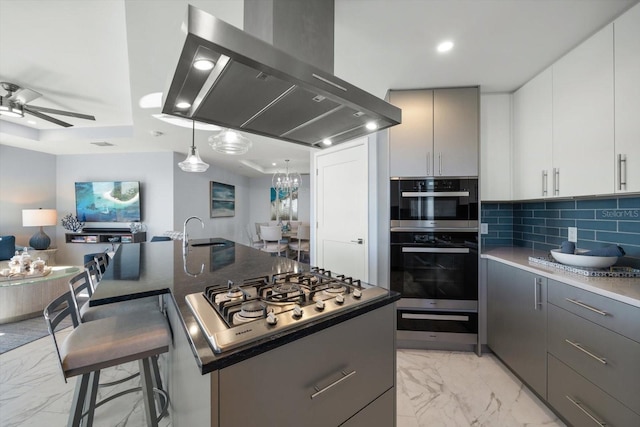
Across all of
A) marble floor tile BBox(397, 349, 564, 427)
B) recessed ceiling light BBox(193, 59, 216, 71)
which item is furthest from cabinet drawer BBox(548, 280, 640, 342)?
recessed ceiling light BBox(193, 59, 216, 71)

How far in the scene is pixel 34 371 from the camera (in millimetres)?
2098

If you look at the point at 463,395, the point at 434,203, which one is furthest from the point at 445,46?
the point at 463,395

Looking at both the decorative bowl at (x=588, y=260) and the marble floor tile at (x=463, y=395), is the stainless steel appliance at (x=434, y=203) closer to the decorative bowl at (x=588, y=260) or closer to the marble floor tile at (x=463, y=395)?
the decorative bowl at (x=588, y=260)

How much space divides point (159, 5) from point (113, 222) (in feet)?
16.3

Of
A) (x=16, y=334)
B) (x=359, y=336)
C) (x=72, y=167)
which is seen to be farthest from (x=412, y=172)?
(x=72, y=167)

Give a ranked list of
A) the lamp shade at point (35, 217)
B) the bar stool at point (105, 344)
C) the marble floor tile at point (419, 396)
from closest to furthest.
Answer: the bar stool at point (105, 344), the marble floor tile at point (419, 396), the lamp shade at point (35, 217)

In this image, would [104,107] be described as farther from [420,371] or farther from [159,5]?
[420,371]

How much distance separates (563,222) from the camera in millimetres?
2135

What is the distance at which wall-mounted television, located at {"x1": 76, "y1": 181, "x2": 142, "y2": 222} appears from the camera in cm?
498

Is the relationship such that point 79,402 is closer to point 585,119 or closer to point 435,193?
point 435,193

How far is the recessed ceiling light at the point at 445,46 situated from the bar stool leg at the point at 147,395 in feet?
8.53

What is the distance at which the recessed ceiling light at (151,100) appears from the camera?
8.25ft

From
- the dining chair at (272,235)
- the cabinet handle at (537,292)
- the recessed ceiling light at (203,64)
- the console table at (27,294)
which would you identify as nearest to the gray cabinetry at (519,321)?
the cabinet handle at (537,292)

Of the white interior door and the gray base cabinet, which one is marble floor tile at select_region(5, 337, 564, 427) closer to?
the gray base cabinet
